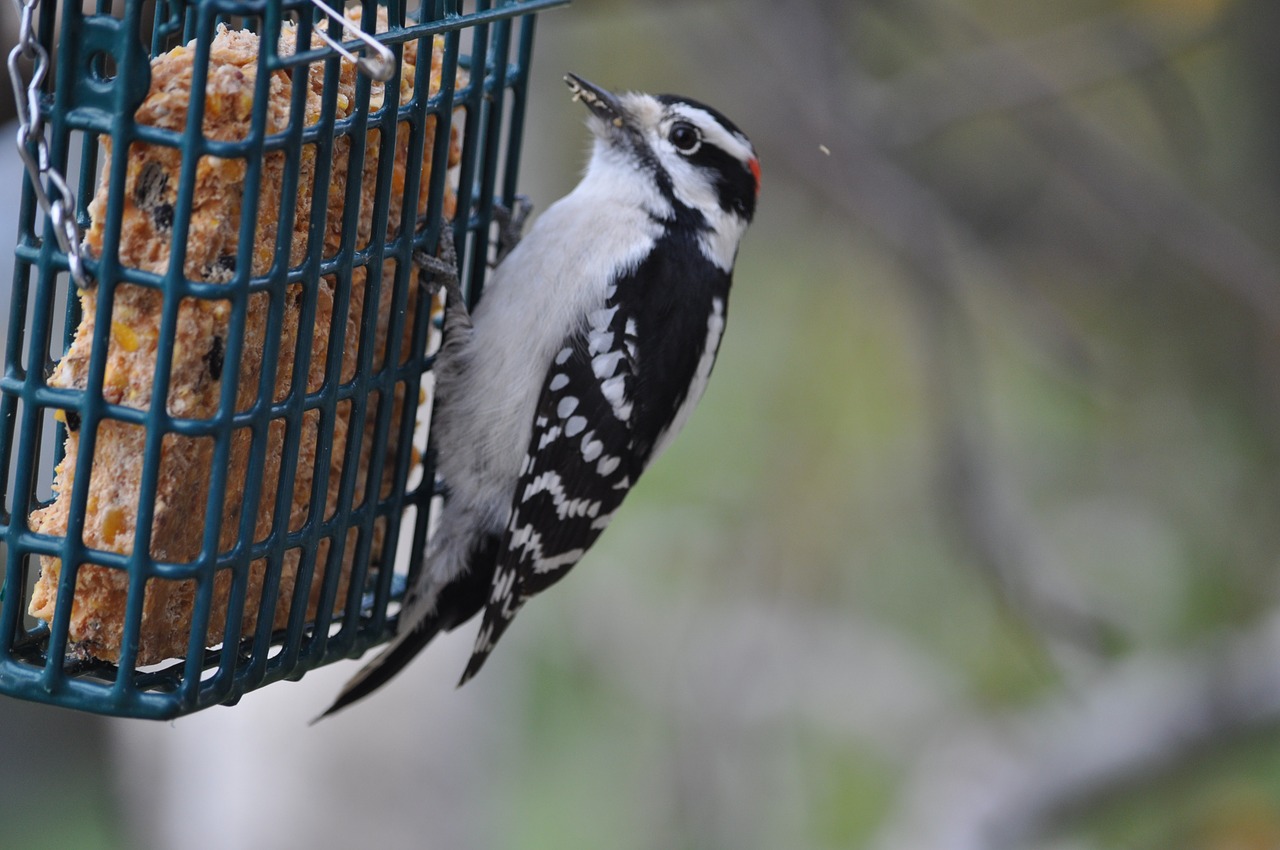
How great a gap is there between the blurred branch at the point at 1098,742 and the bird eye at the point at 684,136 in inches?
88.9

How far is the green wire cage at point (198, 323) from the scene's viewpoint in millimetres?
2072

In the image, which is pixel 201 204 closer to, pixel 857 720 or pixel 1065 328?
pixel 1065 328

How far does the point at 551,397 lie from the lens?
3055 millimetres

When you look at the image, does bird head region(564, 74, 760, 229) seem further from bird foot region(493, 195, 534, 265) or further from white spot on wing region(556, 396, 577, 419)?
white spot on wing region(556, 396, 577, 419)

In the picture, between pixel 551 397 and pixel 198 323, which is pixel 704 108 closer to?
pixel 551 397

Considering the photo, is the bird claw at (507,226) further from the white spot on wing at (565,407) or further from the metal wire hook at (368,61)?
the metal wire hook at (368,61)

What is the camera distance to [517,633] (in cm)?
640

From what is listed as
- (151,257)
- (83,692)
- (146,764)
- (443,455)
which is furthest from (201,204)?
(146,764)

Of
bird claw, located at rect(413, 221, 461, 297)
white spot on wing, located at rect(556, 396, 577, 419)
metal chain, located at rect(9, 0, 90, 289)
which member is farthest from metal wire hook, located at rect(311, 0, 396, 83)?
white spot on wing, located at rect(556, 396, 577, 419)

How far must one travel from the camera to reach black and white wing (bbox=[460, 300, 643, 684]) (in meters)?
2.98

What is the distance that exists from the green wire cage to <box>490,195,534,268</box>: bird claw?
0.63m

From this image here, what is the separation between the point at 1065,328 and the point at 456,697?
109 inches

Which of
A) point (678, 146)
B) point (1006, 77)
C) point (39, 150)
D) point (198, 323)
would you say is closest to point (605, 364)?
point (678, 146)

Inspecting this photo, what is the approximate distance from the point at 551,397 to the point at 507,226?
45 cm
